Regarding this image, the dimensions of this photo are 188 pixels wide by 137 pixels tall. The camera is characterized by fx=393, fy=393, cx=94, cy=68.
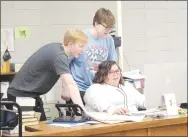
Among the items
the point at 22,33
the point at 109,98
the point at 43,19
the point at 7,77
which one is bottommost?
the point at 109,98

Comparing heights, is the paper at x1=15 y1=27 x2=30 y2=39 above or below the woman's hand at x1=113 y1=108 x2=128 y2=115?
above

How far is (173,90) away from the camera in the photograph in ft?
15.7

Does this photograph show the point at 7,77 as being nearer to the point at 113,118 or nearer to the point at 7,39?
the point at 7,39

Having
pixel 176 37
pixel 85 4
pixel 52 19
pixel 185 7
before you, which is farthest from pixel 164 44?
pixel 52 19

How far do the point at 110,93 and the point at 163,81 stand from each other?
1.98m

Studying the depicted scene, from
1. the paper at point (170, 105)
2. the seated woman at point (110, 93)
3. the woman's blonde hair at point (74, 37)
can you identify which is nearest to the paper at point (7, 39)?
the seated woman at point (110, 93)

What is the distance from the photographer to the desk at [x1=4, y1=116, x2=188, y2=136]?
201cm

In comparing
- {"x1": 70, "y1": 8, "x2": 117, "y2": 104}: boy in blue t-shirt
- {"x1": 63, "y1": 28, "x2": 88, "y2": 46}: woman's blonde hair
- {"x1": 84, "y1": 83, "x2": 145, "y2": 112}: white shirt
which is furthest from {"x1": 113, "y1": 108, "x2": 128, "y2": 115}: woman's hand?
{"x1": 63, "y1": 28, "x2": 88, "y2": 46}: woman's blonde hair

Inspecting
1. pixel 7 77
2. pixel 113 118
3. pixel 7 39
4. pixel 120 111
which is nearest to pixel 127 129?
pixel 113 118

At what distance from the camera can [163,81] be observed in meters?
4.70

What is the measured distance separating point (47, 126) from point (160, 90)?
2.71 meters

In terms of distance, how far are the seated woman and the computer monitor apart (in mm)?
1542

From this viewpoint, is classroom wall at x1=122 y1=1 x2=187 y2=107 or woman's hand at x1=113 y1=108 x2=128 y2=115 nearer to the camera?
woman's hand at x1=113 y1=108 x2=128 y2=115

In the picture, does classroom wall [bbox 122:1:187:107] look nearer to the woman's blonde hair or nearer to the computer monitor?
the computer monitor
